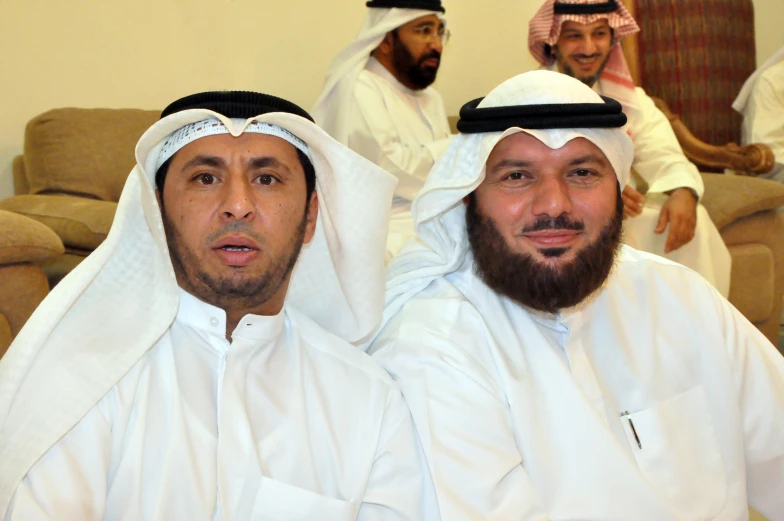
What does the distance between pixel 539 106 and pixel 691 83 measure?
13.6 feet

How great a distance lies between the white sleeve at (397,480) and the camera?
6.00ft

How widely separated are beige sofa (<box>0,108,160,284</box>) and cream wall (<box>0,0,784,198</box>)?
36 cm

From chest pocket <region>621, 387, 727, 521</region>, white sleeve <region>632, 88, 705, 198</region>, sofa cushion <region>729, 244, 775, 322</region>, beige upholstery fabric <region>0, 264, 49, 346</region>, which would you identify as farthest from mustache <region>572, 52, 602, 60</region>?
beige upholstery fabric <region>0, 264, 49, 346</region>

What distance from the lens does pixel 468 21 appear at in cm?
654

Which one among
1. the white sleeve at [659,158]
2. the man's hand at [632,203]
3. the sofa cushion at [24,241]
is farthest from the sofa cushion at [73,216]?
the white sleeve at [659,158]

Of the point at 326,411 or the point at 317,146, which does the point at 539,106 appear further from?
the point at 326,411

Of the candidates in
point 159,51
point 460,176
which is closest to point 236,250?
point 460,176

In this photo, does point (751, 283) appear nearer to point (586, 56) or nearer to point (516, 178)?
point (586, 56)

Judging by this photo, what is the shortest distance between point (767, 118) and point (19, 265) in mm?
4766

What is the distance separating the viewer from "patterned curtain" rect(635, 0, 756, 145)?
5848 millimetres

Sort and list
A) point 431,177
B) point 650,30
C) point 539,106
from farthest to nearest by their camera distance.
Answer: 1. point 650,30
2. point 431,177
3. point 539,106

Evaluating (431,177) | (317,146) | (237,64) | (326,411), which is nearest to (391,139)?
(237,64)

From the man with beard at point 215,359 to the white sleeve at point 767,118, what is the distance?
13.9 ft

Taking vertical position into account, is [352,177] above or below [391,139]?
above
